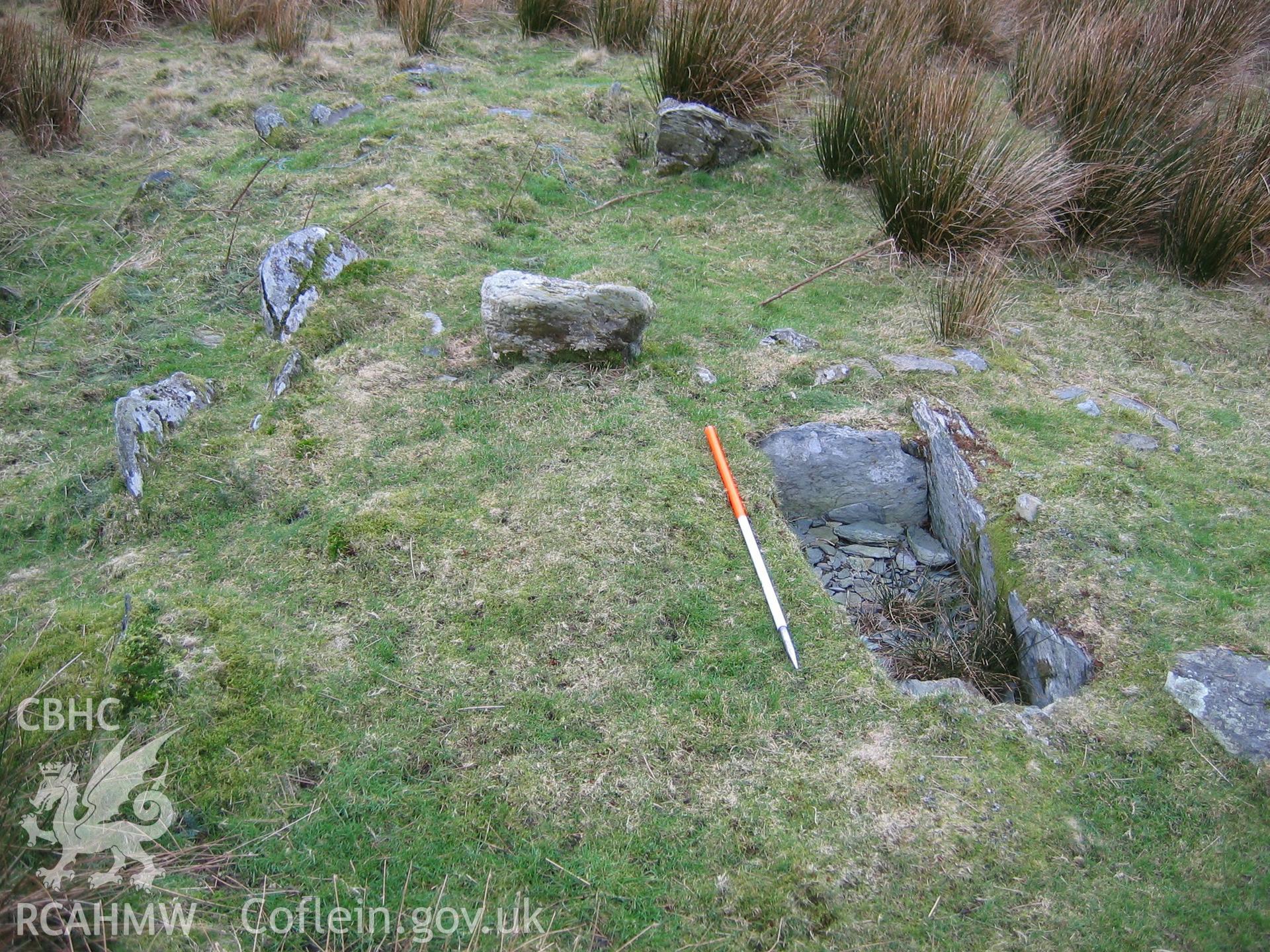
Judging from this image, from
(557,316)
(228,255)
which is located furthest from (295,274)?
(557,316)

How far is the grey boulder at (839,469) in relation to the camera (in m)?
3.64

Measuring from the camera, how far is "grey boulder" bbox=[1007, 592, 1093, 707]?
2.75m

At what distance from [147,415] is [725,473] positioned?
2.34m

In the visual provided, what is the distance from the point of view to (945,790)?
2.41 meters

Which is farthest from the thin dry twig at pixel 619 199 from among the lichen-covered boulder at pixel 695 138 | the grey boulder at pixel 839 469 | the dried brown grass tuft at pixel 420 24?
the dried brown grass tuft at pixel 420 24

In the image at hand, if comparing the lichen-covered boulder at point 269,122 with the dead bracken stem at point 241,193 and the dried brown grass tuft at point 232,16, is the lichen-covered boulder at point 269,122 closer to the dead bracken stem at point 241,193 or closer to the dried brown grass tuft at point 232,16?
the dead bracken stem at point 241,193

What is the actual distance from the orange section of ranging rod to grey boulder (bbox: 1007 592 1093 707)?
40.7 inches

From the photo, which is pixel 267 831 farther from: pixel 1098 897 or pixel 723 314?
pixel 723 314

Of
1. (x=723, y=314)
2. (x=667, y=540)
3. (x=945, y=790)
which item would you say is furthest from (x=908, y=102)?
(x=945, y=790)

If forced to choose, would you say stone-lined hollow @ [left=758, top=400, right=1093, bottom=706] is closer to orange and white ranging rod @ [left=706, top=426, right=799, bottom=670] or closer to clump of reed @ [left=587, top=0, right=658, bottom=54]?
orange and white ranging rod @ [left=706, top=426, right=799, bottom=670]

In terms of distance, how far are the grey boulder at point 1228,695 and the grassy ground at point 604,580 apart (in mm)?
60

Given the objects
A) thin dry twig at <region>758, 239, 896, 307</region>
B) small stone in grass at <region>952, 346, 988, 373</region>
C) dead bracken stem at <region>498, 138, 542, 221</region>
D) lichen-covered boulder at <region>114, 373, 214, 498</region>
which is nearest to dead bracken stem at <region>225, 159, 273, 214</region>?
dead bracken stem at <region>498, 138, 542, 221</region>

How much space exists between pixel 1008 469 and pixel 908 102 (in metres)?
2.70

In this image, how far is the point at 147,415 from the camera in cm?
340
